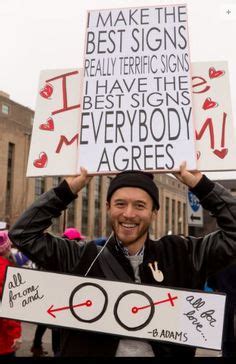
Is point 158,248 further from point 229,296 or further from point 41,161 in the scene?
point 229,296

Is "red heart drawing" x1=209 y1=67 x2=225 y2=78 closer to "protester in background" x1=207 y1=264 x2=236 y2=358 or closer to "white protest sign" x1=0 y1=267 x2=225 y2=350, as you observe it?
"white protest sign" x1=0 y1=267 x2=225 y2=350

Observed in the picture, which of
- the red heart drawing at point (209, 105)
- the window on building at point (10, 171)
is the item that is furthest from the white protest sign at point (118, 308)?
the window on building at point (10, 171)

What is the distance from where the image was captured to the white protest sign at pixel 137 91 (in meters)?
2.44

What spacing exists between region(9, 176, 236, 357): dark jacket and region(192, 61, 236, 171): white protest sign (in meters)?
0.22

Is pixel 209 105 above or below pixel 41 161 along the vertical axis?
above

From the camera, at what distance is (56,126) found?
2557 mm

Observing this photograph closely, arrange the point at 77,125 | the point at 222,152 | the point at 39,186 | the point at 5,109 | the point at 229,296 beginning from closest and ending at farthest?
the point at 222,152, the point at 77,125, the point at 229,296, the point at 5,109, the point at 39,186

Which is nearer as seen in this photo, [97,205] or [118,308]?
[118,308]

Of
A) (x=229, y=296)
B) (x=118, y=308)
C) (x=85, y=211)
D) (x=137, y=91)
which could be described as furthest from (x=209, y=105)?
(x=85, y=211)

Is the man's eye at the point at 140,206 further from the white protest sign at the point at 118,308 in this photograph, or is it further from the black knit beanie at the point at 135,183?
the white protest sign at the point at 118,308

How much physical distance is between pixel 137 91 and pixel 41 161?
25.9 inches

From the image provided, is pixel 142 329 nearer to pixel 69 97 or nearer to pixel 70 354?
pixel 70 354

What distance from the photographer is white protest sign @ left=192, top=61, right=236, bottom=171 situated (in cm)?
244

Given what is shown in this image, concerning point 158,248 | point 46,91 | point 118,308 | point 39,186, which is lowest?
point 118,308
